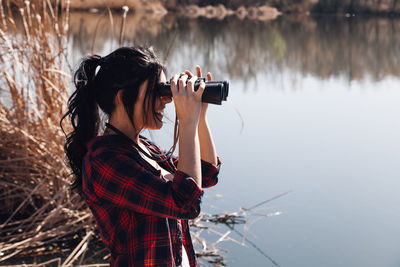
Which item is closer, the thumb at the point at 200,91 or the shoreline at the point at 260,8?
the thumb at the point at 200,91

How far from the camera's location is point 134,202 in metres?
0.94

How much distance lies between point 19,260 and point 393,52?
232 inches

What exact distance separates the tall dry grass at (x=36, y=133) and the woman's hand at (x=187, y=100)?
1.17 m

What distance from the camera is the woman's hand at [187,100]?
95cm

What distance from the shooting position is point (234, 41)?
7.48 metres

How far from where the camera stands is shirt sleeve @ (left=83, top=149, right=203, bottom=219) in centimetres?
94

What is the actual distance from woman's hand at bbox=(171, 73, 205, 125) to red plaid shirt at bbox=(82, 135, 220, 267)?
9 cm

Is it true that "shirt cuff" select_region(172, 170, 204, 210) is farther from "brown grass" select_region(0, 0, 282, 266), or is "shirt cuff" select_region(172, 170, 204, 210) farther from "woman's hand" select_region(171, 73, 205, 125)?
"brown grass" select_region(0, 0, 282, 266)

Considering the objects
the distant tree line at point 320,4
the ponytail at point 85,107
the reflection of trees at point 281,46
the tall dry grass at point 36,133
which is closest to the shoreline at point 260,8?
the distant tree line at point 320,4

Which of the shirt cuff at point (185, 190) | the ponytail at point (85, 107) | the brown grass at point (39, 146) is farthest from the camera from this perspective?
the brown grass at point (39, 146)

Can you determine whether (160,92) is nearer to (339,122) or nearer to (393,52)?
(339,122)

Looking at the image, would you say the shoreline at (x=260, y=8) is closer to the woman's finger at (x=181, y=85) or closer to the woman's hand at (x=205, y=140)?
the woman's hand at (x=205, y=140)

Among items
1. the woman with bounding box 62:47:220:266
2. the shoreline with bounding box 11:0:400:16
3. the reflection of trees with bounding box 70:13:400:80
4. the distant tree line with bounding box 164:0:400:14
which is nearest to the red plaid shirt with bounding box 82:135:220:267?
the woman with bounding box 62:47:220:266

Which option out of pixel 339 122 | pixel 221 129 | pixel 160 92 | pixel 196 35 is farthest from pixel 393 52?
pixel 160 92
